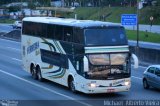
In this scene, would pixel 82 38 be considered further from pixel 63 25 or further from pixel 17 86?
pixel 17 86

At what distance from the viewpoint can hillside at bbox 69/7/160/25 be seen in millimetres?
95506

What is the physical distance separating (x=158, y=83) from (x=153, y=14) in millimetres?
71318

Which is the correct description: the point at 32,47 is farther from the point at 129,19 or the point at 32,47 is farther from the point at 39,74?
the point at 129,19

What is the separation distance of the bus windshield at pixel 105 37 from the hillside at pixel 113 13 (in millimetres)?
70559

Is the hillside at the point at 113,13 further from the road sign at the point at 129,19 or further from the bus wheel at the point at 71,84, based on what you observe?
the bus wheel at the point at 71,84

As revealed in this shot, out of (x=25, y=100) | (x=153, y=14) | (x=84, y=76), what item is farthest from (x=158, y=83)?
(x=153, y=14)

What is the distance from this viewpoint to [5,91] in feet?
80.3

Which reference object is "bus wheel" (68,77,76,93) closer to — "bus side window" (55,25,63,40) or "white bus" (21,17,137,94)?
"white bus" (21,17,137,94)

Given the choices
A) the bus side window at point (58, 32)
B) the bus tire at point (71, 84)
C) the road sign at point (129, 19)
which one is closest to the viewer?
the bus tire at point (71, 84)

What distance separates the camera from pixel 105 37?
906 inches

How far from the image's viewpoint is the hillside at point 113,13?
95.5 meters

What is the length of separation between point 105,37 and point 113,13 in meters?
87.2

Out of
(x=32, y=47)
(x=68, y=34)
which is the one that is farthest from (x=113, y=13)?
(x=68, y=34)

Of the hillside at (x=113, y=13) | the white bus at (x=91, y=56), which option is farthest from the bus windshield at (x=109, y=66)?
the hillside at (x=113, y=13)
